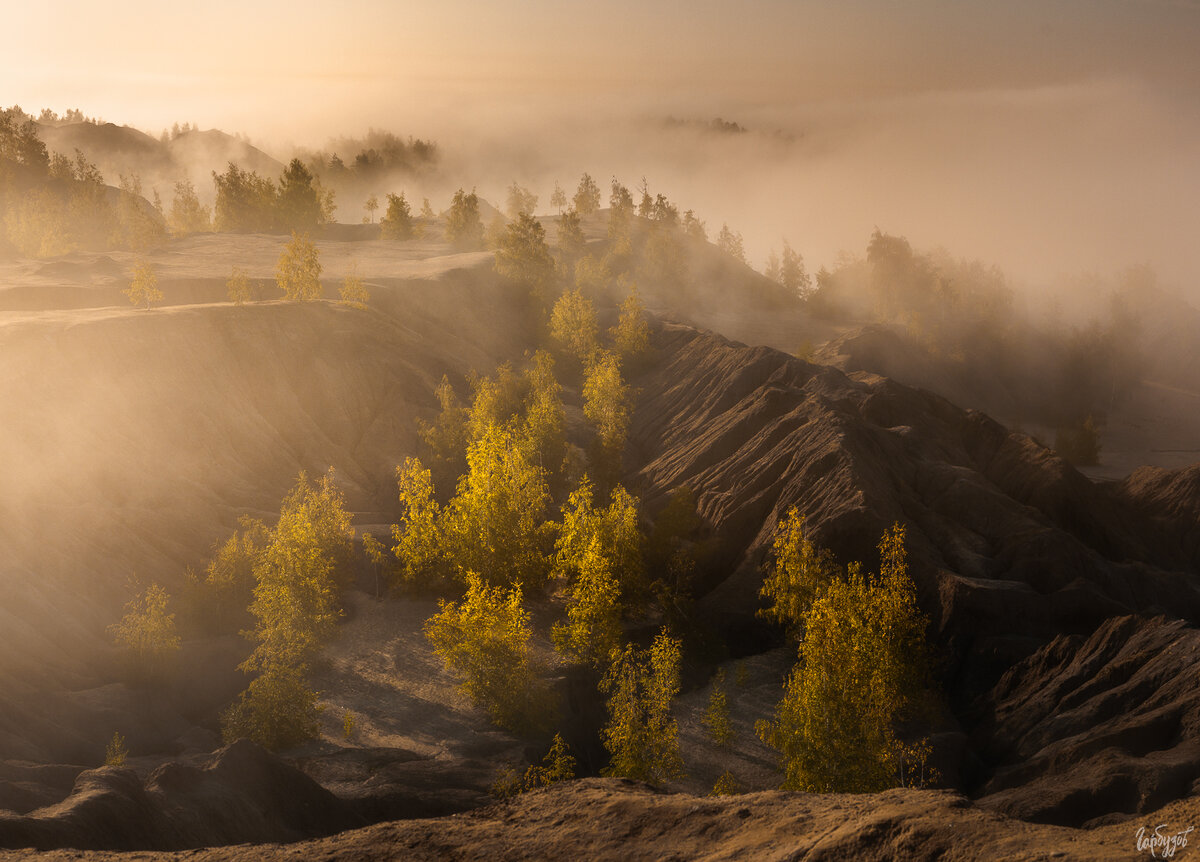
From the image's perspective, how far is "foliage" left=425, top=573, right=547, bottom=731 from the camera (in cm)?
3972

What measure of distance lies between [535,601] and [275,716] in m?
20.1

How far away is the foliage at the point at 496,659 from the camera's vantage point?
3972 centimetres

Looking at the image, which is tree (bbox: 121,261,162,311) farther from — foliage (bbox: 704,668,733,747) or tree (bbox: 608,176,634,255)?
tree (bbox: 608,176,634,255)

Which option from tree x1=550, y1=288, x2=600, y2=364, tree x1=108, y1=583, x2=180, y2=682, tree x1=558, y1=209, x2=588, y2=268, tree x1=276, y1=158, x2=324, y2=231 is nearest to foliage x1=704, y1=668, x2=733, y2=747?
tree x1=108, y1=583, x2=180, y2=682

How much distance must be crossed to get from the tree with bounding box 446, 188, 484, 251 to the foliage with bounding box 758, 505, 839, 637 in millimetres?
117924

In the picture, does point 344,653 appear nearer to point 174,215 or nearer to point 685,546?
point 685,546

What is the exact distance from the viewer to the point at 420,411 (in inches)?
3403

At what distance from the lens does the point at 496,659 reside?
40562 mm

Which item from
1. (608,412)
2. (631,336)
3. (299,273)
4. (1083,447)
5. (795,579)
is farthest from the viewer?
(1083,447)

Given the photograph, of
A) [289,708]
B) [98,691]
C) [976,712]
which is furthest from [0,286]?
[976,712]

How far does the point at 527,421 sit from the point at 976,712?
1900 inches

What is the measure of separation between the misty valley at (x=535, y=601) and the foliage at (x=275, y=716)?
0.16 m

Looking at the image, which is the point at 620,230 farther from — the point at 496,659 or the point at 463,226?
the point at 496,659

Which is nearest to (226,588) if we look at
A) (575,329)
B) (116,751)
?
(116,751)
